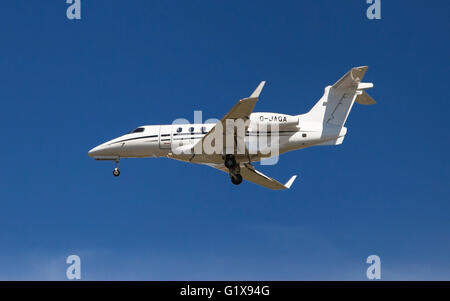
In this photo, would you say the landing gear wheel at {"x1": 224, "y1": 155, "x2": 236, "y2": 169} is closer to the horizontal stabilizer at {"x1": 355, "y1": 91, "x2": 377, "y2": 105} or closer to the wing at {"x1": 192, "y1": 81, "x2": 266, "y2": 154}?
the wing at {"x1": 192, "y1": 81, "x2": 266, "y2": 154}

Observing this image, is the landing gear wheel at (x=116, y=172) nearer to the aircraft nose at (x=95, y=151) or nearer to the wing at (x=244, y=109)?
the aircraft nose at (x=95, y=151)

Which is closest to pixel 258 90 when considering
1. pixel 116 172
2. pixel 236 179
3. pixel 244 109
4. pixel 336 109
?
pixel 244 109

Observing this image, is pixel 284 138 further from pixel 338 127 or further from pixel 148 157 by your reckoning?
pixel 148 157

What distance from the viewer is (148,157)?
3156cm

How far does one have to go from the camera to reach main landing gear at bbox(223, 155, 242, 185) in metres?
29.0

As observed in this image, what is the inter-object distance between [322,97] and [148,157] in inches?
344

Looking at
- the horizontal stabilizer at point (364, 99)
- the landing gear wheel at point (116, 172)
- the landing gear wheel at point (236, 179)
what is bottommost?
the landing gear wheel at point (236, 179)

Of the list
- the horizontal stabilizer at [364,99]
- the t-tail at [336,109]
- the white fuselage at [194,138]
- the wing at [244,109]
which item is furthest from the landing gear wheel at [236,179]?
the horizontal stabilizer at [364,99]

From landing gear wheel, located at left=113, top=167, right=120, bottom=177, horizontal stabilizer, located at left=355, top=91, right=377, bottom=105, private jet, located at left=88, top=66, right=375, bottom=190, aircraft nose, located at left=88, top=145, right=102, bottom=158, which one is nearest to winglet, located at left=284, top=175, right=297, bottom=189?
private jet, located at left=88, top=66, right=375, bottom=190

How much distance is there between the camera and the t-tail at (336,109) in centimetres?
2880

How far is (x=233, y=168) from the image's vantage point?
95.4ft
